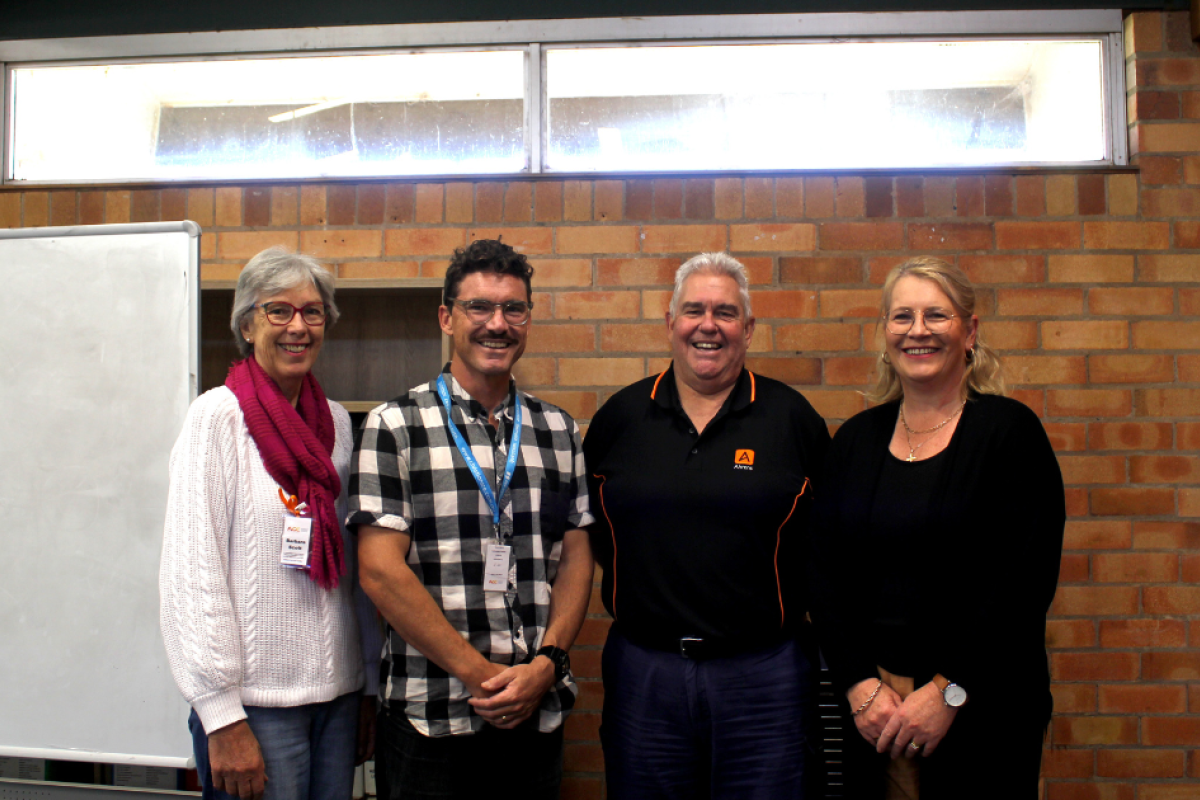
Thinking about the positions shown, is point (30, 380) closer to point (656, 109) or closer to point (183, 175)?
point (183, 175)

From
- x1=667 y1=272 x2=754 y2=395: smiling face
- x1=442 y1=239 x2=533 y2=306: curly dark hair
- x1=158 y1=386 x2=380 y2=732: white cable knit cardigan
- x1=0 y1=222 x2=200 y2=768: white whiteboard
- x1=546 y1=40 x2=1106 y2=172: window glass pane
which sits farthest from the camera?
x1=546 y1=40 x2=1106 y2=172: window glass pane

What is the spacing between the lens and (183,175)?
2586mm

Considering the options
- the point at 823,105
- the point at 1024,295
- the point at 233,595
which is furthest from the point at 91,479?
the point at 1024,295

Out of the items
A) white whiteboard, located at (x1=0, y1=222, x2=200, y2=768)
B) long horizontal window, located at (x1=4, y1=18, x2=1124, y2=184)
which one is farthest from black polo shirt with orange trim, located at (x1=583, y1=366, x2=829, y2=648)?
white whiteboard, located at (x1=0, y1=222, x2=200, y2=768)

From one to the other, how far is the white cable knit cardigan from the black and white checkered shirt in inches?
6.2

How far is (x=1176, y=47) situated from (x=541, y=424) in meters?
2.46

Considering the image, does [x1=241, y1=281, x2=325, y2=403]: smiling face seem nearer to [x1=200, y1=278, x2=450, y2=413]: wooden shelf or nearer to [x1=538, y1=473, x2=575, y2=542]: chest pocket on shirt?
[x1=538, y1=473, x2=575, y2=542]: chest pocket on shirt

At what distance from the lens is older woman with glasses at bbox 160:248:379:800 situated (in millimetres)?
1390

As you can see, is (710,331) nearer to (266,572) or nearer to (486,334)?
(486,334)

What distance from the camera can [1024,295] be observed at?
7.70 ft

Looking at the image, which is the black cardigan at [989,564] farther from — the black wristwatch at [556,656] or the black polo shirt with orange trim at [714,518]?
the black wristwatch at [556,656]

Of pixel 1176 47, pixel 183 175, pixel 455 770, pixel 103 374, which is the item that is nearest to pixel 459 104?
pixel 183 175

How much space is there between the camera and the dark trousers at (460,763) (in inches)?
58.2

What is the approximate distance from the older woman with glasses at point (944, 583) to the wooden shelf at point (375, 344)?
1.60 metres
